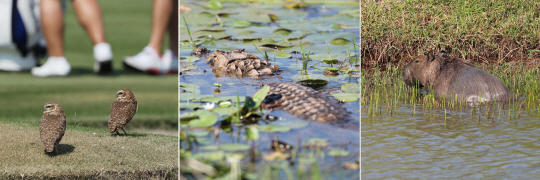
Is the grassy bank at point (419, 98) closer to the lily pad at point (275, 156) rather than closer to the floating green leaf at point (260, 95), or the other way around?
the floating green leaf at point (260, 95)

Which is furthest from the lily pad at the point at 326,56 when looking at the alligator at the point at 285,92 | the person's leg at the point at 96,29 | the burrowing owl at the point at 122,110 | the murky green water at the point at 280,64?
the person's leg at the point at 96,29

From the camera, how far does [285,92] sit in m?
3.31

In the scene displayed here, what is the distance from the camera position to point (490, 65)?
27.3 ft

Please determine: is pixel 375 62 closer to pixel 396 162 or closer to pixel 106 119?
pixel 396 162

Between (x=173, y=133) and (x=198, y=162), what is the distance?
0.91 m

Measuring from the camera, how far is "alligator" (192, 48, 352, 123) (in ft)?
10.5

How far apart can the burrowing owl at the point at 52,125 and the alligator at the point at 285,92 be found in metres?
1.07

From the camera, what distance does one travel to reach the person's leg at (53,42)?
3.60m

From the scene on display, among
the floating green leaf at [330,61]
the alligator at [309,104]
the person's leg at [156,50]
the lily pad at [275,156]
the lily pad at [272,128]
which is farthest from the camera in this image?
the person's leg at [156,50]

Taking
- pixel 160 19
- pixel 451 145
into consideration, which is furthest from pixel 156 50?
pixel 451 145

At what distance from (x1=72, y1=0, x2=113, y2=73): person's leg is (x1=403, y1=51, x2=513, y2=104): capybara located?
4.01m

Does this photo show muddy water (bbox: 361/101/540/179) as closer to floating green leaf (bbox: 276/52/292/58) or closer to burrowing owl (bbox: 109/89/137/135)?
floating green leaf (bbox: 276/52/292/58)

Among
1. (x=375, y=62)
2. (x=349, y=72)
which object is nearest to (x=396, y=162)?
(x=349, y=72)

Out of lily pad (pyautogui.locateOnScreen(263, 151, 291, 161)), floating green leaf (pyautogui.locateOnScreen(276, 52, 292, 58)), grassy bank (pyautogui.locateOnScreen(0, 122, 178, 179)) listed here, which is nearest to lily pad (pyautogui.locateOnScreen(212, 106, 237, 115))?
lily pad (pyautogui.locateOnScreen(263, 151, 291, 161))
